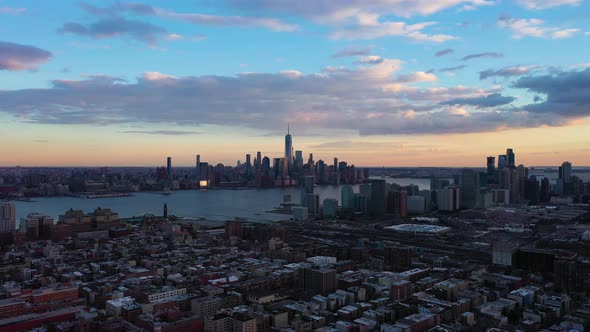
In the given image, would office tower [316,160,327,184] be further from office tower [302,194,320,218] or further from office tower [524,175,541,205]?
office tower [302,194,320,218]

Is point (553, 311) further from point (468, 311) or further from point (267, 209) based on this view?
point (267, 209)

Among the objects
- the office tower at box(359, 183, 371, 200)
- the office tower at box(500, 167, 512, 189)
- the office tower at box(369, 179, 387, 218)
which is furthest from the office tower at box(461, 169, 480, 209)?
the office tower at box(369, 179, 387, 218)

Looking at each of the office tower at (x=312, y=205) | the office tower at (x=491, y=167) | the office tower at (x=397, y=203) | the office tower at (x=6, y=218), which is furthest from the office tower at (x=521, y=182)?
the office tower at (x=6, y=218)

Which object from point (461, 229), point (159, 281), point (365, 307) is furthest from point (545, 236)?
point (159, 281)

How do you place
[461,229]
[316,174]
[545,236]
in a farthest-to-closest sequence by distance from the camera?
1. [316,174]
2. [461,229]
3. [545,236]

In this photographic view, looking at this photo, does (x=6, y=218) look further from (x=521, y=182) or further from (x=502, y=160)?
(x=502, y=160)

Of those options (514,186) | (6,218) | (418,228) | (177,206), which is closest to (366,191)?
(418,228)

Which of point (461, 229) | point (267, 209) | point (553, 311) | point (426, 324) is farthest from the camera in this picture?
point (267, 209)

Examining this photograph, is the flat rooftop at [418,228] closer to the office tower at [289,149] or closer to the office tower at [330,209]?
the office tower at [330,209]
